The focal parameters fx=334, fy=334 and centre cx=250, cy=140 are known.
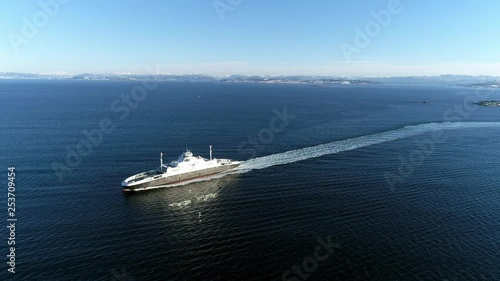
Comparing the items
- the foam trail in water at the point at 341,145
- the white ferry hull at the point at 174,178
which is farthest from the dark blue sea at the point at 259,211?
the white ferry hull at the point at 174,178

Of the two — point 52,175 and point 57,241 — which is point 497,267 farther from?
point 52,175

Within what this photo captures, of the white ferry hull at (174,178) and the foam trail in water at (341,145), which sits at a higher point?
the foam trail in water at (341,145)

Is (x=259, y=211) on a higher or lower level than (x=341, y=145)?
lower

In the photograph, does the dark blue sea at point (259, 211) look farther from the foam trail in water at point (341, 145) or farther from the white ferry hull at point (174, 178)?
the white ferry hull at point (174, 178)

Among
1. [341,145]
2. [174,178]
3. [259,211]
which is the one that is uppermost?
[341,145]

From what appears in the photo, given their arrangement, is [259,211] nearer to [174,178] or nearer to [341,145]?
[174,178]

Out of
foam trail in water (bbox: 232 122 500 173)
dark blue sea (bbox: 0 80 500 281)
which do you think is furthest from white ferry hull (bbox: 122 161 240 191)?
foam trail in water (bbox: 232 122 500 173)

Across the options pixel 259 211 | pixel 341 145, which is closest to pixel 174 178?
pixel 259 211

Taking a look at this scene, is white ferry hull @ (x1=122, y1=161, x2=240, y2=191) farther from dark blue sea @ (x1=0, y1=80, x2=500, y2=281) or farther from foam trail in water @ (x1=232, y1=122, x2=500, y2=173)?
foam trail in water @ (x1=232, y1=122, x2=500, y2=173)
